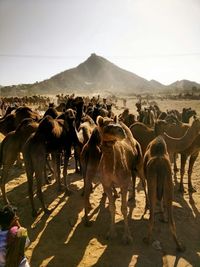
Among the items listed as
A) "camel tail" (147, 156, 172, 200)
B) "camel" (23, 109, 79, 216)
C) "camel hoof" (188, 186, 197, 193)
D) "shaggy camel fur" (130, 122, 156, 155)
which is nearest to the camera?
"camel tail" (147, 156, 172, 200)

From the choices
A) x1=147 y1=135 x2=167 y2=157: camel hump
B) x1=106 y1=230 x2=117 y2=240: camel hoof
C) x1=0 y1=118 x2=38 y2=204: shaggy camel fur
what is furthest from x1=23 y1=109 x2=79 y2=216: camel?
x1=147 y1=135 x2=167 y2=157: camel hump

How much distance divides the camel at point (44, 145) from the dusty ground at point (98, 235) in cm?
56

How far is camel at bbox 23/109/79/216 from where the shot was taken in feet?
25.5

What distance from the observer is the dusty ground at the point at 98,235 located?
608 centimetres

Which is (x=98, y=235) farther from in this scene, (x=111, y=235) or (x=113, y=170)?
(x=113, y=170)

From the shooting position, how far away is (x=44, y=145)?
7953 mm

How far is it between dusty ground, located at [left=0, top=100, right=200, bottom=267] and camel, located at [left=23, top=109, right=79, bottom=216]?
56cm

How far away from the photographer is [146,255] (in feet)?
20.2

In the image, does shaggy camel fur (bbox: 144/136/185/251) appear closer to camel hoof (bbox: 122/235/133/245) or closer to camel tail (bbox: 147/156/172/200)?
camel tail (bbox: 147/156/172/200)

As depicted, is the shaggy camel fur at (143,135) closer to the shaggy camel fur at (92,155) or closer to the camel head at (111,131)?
the shaggy camel fur at (92,155)

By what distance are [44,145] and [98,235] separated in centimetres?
245

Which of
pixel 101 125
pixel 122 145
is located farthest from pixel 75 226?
pixel 101 125

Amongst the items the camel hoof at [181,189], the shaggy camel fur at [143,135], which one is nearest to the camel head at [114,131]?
the shaggy camel fur at [143,135]

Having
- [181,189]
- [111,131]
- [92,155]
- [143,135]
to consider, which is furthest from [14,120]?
[111,131]
